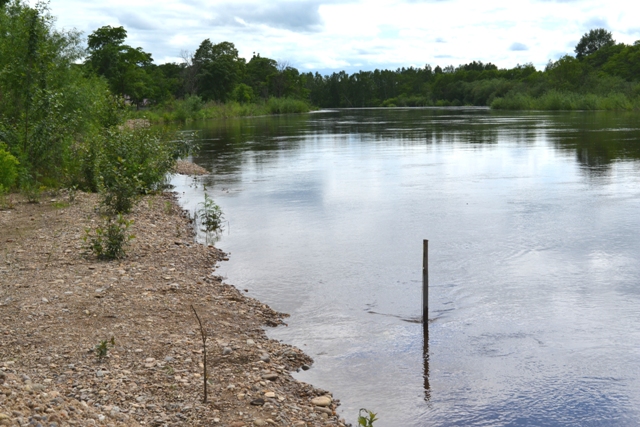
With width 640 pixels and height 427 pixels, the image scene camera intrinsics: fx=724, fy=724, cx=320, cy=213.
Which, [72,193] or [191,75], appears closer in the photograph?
[72,193]

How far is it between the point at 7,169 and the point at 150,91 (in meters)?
71.4

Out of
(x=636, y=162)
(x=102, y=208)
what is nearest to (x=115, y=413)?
(x=102, y=208)

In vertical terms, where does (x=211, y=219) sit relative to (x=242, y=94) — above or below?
below

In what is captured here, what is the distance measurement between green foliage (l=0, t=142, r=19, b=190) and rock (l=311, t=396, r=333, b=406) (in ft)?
41.4

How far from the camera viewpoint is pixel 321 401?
24.5 feet

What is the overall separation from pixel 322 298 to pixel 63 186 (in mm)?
11402

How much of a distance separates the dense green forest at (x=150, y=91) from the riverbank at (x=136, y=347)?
4924mm

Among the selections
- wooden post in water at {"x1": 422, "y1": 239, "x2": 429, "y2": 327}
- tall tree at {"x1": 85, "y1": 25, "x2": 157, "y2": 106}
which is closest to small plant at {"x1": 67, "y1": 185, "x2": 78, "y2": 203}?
wooden post in water at {"x1": 422, "y1": 239, "x2": 429, "y2": 327}

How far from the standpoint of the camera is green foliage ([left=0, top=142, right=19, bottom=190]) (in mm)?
17422

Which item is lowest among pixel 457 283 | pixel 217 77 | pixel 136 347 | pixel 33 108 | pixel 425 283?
pixel 457 283

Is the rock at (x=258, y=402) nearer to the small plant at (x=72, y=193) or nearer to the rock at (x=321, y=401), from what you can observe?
the rock at (x=321, y=401)

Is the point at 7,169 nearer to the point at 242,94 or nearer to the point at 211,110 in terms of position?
the point at 211,110

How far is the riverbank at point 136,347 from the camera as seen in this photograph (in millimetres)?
6641

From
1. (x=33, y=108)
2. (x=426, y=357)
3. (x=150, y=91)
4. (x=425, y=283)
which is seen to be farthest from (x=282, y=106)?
(x=426, y=357)
